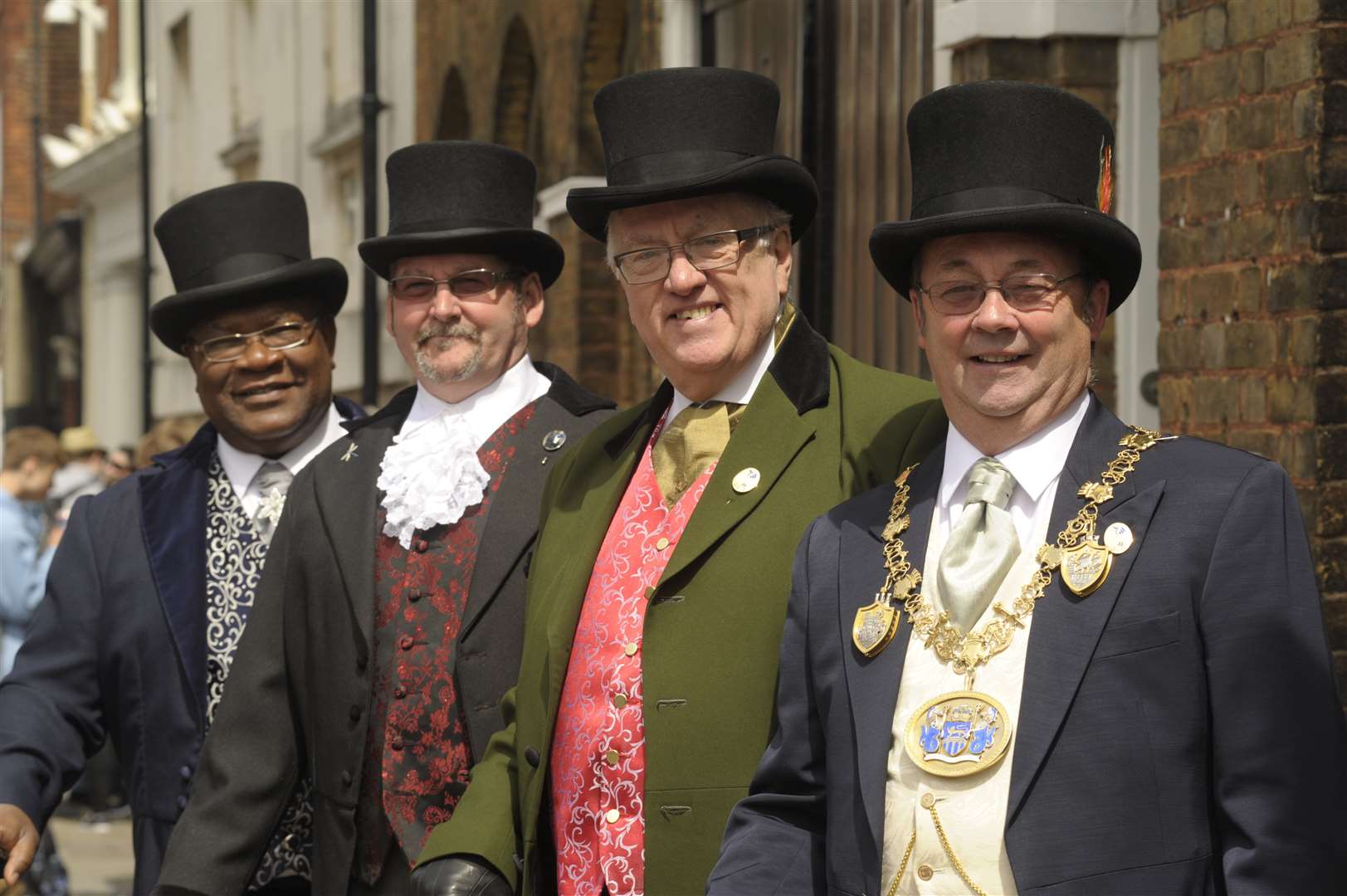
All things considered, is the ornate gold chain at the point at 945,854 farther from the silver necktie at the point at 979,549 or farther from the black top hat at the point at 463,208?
the black top hat at the point at 463,208

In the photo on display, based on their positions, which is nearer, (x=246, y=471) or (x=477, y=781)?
(x=477, y=781)

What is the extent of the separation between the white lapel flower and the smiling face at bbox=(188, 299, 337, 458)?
0.55 metres

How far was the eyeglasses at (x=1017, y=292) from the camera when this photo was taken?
3.01 metres

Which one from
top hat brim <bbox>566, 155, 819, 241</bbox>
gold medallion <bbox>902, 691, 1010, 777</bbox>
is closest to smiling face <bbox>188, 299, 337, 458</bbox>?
top hat brim <bbox>566, 155, 819, 241</bbox>

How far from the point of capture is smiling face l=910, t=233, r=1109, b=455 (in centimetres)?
299

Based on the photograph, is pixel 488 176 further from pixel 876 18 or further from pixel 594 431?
pixel 876 18

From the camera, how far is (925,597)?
3.00m

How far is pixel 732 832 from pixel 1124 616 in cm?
74

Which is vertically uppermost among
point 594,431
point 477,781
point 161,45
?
point 161,45

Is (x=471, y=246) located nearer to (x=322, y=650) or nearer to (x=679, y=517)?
(x=322, y=650)

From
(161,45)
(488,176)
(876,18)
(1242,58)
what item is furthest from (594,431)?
(161,45)

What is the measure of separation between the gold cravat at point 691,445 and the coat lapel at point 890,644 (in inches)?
20.7

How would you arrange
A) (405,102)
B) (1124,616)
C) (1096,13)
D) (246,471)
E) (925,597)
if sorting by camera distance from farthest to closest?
(405,102)
(1096,13)
(246,471)
(925,597)
(1124,616)

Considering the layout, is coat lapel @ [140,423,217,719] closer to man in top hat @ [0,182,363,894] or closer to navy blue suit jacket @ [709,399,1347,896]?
man in top hat @ [0,182,363,894]
